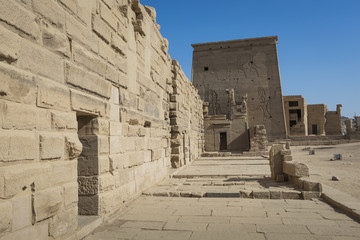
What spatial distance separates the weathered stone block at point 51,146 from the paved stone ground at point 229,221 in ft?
3.28

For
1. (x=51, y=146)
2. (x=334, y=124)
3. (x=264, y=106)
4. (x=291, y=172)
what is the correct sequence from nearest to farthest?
(x=51, y=146) < (x=291, y=172) < (x=264, y=106) < (x=334, y=124)

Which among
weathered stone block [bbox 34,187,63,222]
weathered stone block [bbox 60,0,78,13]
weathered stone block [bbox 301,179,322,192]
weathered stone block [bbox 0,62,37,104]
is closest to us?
weathered stone block [bbox 0,62,37,104]

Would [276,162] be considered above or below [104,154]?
below

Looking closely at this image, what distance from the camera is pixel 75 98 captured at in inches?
124

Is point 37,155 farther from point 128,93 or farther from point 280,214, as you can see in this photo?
point 280,214

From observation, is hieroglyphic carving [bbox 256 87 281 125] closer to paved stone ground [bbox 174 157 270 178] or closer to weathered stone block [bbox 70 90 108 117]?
paved stone ground [bbox 174 157 270 178]

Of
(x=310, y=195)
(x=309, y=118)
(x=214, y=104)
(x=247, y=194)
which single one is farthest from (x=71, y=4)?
(x=309, y=118)

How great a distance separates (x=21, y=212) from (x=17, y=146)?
52 cm

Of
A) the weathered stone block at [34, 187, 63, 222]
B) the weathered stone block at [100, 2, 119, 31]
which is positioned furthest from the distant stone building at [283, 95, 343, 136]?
the weathered stone block at [34, 187, 63, 222]

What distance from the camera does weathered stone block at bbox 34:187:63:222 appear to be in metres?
2.46

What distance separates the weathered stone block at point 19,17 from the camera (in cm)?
217

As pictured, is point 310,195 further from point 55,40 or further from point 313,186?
point 55,40

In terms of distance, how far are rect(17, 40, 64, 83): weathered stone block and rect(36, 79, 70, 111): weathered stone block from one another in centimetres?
8

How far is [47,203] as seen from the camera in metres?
2.59
